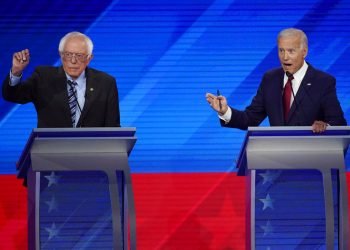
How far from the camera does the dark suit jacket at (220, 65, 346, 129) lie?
4582mm

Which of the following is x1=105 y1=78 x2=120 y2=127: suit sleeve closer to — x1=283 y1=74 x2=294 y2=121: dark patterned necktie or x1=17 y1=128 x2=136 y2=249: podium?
x1=17 y1=128 x2=136 y2=249: podium

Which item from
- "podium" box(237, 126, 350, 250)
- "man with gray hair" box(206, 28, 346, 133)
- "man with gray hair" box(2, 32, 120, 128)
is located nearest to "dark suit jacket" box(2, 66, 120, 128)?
"man with gray hair" box(2, 32, 120, 128)

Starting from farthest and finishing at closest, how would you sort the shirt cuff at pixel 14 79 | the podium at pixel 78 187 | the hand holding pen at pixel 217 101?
the shirt cuff at pixel 14 79, the hand holding pen at pixel 217 101, the podium at pixel 78 187

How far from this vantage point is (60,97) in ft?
15.2

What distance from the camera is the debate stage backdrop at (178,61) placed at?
606cm

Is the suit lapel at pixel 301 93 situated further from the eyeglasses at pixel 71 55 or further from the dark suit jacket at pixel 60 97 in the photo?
the eyeglasses at pixel 71 55

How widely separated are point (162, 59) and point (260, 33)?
25.9 inches

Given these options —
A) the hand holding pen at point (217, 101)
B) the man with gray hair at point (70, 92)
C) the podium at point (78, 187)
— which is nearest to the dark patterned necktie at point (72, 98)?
the man with gray hair at point (70, 92)

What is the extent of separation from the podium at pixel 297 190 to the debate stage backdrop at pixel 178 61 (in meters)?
1.86

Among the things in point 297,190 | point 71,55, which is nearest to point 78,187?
point 71,55

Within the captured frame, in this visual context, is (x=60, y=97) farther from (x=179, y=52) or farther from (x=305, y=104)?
(x=179, y=52)

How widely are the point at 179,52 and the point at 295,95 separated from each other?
1611 mm

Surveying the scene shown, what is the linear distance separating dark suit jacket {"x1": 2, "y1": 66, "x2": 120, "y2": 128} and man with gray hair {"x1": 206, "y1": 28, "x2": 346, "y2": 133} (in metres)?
0.58

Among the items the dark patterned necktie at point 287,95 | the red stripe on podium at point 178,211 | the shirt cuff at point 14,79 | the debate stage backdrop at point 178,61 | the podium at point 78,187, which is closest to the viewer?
the podium at point 78,187
